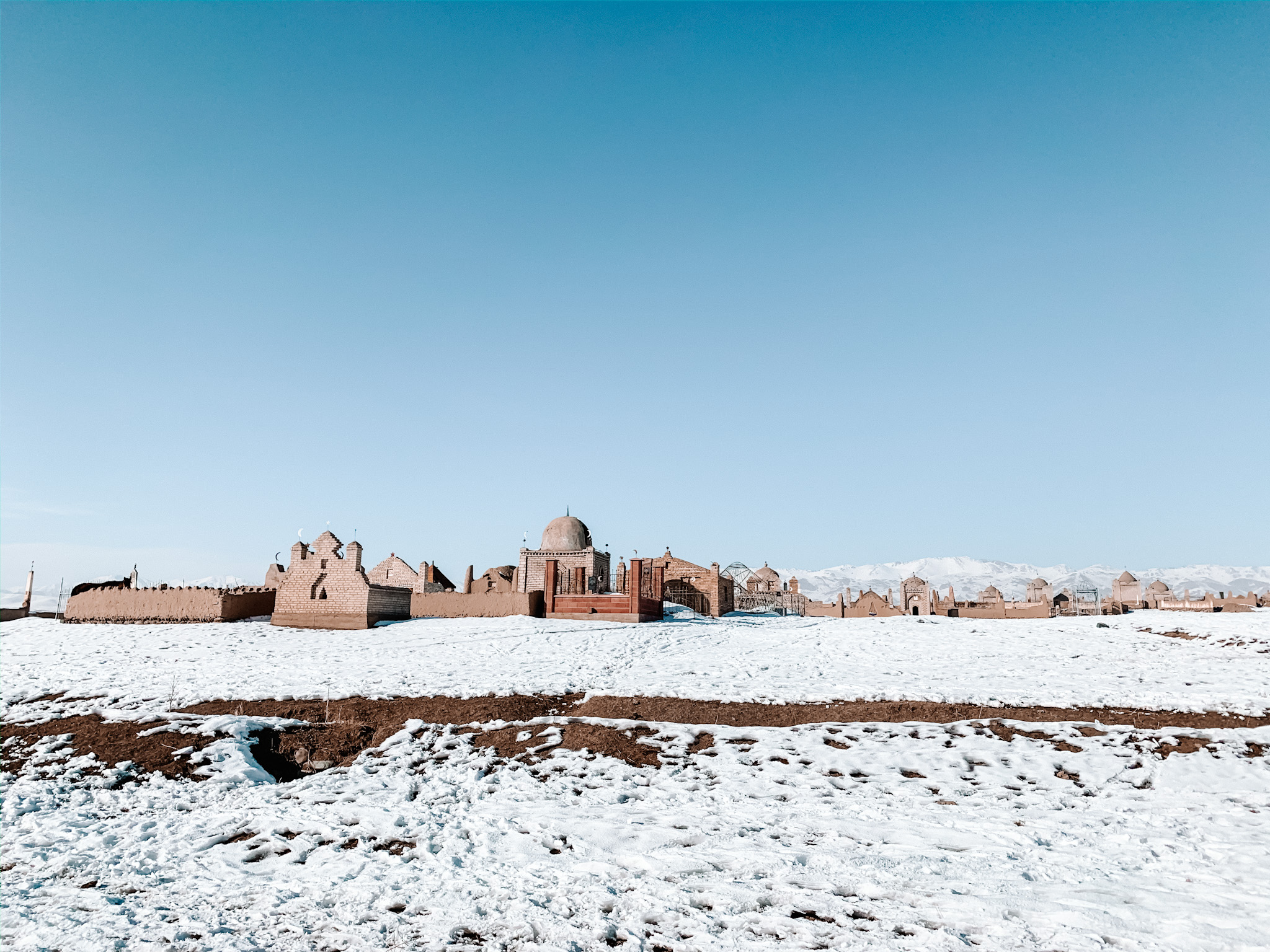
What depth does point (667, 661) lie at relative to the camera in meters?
25.1

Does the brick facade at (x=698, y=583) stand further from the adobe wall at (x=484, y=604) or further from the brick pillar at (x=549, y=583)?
the adobe wall at (x=484, y=604)

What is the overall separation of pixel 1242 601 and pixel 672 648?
171 feet

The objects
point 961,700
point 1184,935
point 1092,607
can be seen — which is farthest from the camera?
point 1092,607

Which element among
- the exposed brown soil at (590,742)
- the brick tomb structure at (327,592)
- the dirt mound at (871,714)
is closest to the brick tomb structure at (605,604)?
the brick tomb structure at (327,592)

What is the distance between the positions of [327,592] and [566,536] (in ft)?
77.9

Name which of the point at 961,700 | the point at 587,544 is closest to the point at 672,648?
the point at 961,700

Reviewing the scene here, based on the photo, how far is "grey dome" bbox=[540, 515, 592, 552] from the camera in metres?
57.1

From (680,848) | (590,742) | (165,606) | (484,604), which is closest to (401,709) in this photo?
(590,742)

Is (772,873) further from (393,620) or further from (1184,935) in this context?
(393,620)

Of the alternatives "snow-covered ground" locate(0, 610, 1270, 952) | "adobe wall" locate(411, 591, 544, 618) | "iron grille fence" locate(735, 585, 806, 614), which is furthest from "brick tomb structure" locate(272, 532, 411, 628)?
"iron grille fence" locate(735, 585, 806, 614)

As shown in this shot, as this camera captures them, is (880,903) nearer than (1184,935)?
No

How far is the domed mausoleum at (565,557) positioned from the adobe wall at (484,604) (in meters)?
10.7

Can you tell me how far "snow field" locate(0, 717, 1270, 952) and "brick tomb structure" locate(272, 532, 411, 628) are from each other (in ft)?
67.9

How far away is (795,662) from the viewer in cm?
2461
